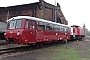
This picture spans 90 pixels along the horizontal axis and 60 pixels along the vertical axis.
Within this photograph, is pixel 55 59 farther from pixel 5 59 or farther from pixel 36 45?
pixel 36 45

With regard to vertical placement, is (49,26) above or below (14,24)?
below

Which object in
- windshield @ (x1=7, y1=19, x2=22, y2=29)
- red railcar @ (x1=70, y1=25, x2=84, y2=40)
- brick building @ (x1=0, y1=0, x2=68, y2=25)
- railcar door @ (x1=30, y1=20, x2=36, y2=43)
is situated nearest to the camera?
windshield @ (x1=7, y1=19, x2=22, y2=29)

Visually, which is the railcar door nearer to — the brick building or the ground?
the ground

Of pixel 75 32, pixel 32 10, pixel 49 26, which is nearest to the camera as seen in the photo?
pixel 49 26

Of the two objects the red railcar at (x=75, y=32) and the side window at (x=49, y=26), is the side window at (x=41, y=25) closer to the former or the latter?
the side window at (x=49, y=26)

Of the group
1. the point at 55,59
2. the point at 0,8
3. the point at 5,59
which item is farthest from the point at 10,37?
the point at 0,8

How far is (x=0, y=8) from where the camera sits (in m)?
40.8

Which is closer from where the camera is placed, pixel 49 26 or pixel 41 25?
pixel 41 25

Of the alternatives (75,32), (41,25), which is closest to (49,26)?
(41,25)

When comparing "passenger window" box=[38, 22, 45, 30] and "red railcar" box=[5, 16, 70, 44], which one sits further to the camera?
"passenger window" box=[38, 22, 45, 30]

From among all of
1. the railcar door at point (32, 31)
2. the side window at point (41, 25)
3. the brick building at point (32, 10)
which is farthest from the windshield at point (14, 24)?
the brick building at point (32, 10)

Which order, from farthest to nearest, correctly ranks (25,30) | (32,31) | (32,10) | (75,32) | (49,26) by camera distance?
(75,32) → (32,10) → (49,26) → (32,31) → (25,30)

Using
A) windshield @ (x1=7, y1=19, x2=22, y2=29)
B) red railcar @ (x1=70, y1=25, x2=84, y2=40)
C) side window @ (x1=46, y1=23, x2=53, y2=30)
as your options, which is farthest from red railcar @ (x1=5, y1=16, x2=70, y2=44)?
red railcar @ (x1=70, y1=25, x2=84, y2=40)

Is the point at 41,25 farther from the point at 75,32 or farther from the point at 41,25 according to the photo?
the point at 75,32
